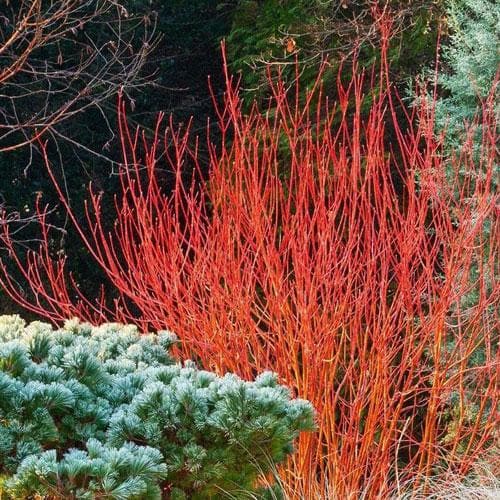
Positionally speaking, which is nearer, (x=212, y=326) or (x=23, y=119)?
(x=212, y=326)

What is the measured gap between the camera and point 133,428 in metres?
3.10

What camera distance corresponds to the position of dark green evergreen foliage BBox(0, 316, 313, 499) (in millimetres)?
2791

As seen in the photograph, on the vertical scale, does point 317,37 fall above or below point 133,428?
above

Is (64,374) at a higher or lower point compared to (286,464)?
higher

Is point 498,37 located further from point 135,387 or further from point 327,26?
point 135,387

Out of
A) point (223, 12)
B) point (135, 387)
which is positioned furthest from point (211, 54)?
point (135, 387)

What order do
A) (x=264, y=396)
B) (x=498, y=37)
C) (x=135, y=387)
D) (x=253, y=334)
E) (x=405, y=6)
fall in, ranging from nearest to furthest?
(x=264, y=396) → (x=135, y=387) → (x=253, y=334) → (x=498, y=37) → (x=405, y=6)

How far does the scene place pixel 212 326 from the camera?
443cm

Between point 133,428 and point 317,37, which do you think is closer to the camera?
point 133,428

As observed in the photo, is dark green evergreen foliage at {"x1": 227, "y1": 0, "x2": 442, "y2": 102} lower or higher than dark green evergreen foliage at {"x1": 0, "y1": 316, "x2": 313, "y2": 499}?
higher

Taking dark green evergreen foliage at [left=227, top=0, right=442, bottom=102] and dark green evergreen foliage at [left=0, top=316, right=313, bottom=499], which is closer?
dark green evergreen foliage at [left=0, top=316, right=313, bottom=499]

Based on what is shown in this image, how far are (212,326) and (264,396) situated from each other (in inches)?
51.3

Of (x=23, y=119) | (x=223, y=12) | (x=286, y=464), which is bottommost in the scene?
(x=286, y=464)

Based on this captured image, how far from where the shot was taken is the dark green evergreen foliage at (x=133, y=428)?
110 inches
